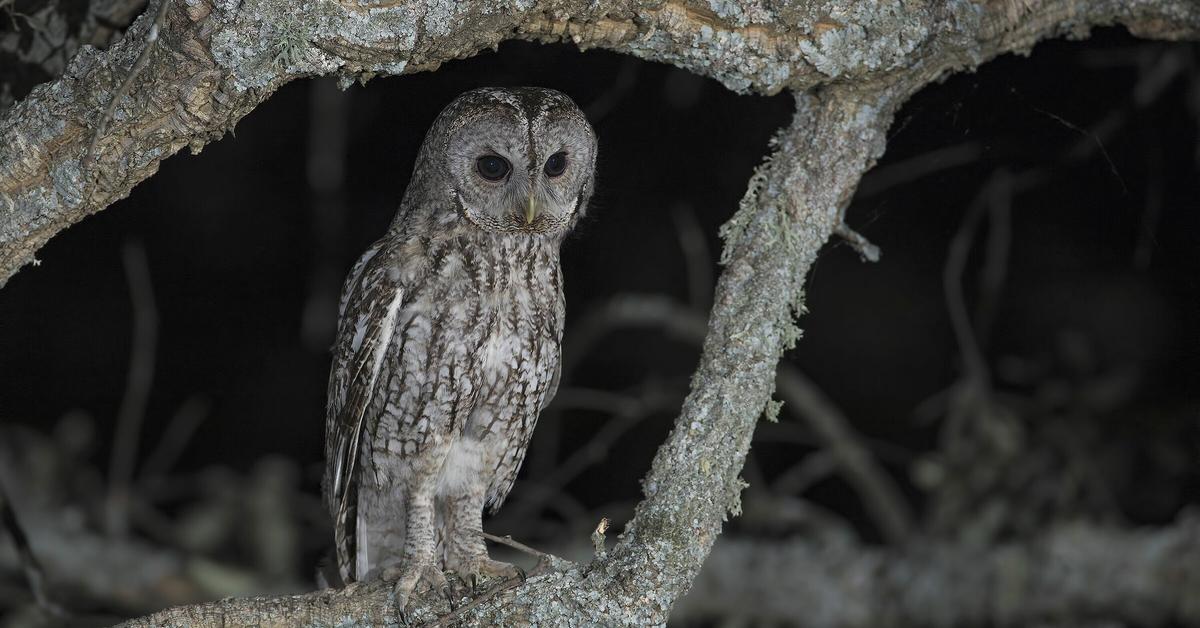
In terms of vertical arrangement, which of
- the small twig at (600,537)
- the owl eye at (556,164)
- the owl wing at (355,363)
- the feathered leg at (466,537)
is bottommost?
the small twig at (600,537)

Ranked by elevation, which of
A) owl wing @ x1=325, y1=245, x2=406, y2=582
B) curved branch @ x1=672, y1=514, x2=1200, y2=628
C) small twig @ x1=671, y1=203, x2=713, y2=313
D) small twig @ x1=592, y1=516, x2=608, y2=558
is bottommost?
small twig @ x1=592, y1=516, x2=608, y2=558

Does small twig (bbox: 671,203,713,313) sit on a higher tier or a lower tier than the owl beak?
higher

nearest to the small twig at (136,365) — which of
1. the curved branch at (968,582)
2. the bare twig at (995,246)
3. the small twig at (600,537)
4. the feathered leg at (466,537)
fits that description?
the feathered leg at (466,537)

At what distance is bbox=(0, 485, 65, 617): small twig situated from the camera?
2231 mm

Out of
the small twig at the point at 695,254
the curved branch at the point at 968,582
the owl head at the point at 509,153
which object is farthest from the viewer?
the curved branch at the point at 968,582

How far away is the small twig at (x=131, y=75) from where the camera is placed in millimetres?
1495

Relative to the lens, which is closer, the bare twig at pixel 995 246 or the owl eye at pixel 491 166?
the owl eye at pixel 491 166

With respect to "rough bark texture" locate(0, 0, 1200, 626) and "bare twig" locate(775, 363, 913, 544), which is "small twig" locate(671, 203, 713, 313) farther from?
"rough bark texture" locate(0, 0, 1200, 626)

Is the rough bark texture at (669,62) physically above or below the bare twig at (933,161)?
below

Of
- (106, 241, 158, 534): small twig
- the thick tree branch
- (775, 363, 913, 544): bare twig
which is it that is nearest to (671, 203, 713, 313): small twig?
(775, 363, 913, 544): bare twig

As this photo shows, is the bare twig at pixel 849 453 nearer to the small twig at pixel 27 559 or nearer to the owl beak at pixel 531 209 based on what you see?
the owl beak at pixel 531 209

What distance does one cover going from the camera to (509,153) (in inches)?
78.4

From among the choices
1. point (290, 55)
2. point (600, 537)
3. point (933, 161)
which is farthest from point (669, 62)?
point (933, 161)

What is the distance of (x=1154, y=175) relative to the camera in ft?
8.00
